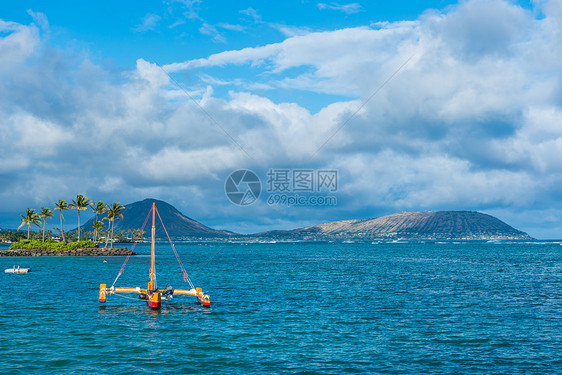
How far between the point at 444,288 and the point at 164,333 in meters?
42.3

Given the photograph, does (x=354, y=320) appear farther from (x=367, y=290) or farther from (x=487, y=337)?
(x=367, y=290)

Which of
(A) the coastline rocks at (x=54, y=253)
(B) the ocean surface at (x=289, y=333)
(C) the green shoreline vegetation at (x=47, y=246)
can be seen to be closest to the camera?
(B) the ocean surface at (x=289, y=333)

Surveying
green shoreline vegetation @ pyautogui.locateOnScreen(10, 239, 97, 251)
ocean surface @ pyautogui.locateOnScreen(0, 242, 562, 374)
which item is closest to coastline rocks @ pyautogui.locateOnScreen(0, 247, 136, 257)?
green shoreline vegetation @ pyautogui.locateOnScreen(10, 239, 97, 251)

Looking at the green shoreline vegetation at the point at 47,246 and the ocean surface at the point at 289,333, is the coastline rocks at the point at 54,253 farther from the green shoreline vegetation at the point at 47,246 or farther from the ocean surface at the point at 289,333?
the ocean surface at the point at 289,333

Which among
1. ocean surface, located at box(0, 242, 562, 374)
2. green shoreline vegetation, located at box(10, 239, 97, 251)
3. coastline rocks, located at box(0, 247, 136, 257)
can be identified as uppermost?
ocean surface, located at box(0, 242, 562, 374)

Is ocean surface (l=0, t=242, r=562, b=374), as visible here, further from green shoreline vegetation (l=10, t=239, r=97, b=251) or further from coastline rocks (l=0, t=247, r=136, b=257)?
green shoreline vegetation (l=10, t=239, r=97, b=251)

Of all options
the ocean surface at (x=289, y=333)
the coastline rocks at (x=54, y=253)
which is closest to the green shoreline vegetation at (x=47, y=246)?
the coastline rocks at (x=54, y=253)

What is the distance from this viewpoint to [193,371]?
25656mm

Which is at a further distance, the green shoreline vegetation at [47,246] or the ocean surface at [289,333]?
the green shoreline vegetation at [47,246]

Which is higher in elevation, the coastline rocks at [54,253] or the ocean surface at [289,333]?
the ocean surface at [289,333]

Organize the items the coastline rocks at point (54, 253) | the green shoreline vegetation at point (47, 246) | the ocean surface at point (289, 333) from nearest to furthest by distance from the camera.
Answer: the ocean surface at point (289, 333) → the coastline rocks at point (54, 253) → the green shoreline vegetation at point (47, 246)

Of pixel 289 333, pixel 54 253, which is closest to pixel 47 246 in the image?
pixel 54 253

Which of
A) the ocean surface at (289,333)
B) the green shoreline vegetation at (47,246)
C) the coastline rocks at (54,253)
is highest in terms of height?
the ocean surface at (289,333)

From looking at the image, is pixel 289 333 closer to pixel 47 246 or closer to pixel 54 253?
pixel 54 253
